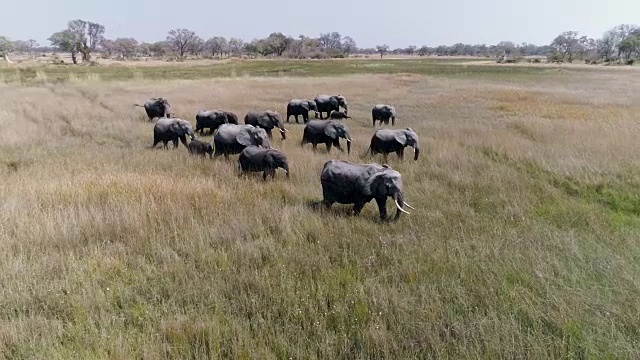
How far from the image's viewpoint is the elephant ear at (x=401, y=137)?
1166 cm

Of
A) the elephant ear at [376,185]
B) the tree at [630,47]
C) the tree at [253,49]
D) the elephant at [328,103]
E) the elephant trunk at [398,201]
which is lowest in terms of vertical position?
the elephant trunk at [398,201]

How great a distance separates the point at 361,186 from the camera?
7078mm

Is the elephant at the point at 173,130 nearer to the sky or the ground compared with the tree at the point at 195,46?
nearer to the ground

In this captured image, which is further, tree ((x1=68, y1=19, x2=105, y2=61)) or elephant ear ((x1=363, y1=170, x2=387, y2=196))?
tree ((x1=68, y1=19, x2=105, y2=61))

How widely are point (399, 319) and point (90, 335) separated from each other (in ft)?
9.57

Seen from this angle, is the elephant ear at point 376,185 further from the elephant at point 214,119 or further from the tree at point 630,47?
the tree at point 630,47

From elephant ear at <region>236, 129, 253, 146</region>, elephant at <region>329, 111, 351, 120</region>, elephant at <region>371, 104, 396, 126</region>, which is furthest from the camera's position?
elephant at <region>329, 111, 351, 120</region>

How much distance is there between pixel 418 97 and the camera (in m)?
28.7

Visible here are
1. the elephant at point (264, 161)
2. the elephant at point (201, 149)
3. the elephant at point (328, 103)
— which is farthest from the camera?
the elephant at point (328, 103)

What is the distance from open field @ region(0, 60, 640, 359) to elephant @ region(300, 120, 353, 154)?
1.56 m

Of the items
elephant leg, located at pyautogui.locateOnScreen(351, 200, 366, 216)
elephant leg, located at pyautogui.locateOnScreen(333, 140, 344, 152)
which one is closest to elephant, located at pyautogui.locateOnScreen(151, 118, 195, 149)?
elephant leg, located at pyautogui.locateOnScreen(333, 140, 344, 152)

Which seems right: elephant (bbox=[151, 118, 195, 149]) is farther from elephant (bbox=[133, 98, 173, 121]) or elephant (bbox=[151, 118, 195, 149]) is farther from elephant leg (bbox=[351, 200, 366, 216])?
elephant leg (bbox=[351, 200, 366, 216])

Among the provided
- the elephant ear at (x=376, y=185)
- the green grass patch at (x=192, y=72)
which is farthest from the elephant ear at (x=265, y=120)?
the green grass patch at (x=192, y=72)

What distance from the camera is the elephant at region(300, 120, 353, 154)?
1302 centimetres
